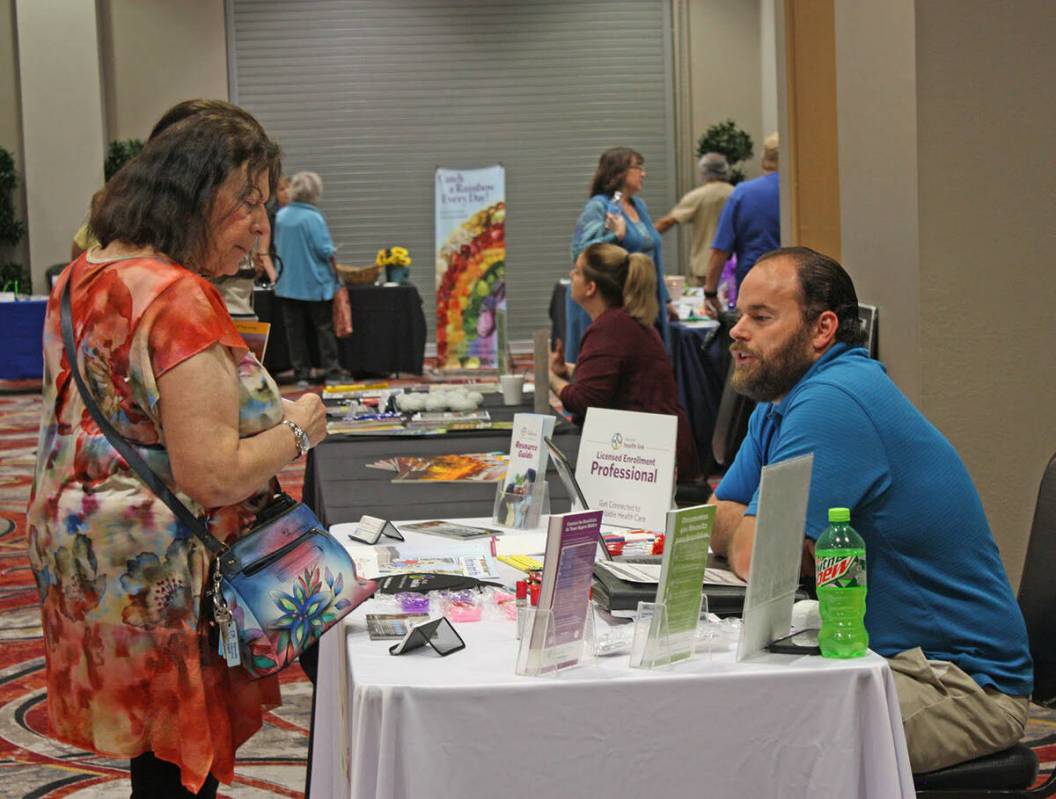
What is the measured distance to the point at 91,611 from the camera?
1.89m

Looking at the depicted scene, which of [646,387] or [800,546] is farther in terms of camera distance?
[646,387]

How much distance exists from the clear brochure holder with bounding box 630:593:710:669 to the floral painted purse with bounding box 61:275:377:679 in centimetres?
44

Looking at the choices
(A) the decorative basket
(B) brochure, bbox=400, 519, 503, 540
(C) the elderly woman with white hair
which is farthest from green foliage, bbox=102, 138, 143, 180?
(B) brochure, bbox=400, 519, 503, 540

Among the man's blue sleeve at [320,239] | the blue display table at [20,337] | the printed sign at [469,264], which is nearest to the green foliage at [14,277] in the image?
the blue display table at [20,337]

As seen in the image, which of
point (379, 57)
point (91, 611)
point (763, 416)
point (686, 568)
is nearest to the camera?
point (686, 568)

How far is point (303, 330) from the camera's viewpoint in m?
10.6

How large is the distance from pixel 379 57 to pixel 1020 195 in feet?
34.4

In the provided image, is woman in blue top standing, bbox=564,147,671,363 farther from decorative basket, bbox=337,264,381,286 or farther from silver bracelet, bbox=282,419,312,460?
silver bracelet, bbox=282,419,312,460

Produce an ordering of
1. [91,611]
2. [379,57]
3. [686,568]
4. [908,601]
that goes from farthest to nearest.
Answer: [379,57] < [908,601] < [91,611] < [686,568]

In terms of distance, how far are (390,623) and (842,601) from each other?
0.63 meters

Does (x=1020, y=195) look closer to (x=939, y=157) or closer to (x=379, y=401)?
(x=939, y=157)

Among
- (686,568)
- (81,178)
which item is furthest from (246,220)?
(81,178)

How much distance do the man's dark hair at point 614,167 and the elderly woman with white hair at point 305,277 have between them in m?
3.29

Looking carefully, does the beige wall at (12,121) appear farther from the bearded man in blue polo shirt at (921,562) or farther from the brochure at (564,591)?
the brochure at (564,591)
